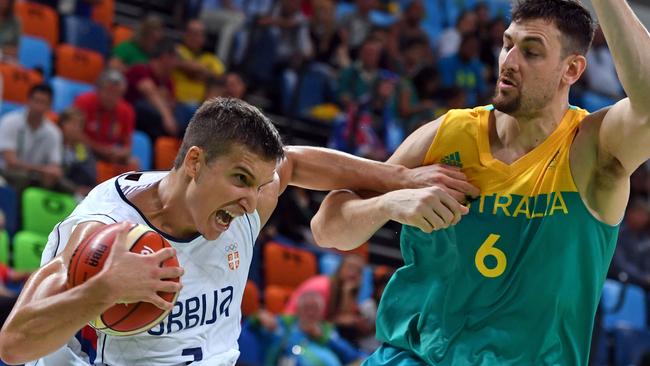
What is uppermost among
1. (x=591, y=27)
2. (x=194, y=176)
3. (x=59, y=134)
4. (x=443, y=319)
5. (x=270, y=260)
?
(x=591, y=27)

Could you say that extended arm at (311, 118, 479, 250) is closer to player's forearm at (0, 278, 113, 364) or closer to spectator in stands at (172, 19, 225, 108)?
player's forearm at (0, 278, 113, 364)

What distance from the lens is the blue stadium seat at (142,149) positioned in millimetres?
10881

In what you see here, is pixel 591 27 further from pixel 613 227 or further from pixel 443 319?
pixel 443 319

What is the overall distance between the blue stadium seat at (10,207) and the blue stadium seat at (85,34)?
11.1ft

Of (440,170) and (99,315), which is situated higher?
(440,170)

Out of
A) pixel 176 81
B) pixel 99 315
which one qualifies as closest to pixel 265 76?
pixel 176 81

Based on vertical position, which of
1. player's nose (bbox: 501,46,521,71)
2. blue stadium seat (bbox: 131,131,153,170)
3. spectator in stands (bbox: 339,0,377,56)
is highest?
player's nose (bbox: 501,46,521,71)

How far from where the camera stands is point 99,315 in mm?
3621

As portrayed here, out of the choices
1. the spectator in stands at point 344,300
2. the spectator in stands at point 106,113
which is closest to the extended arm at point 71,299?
the spectator in stands at point 344,300

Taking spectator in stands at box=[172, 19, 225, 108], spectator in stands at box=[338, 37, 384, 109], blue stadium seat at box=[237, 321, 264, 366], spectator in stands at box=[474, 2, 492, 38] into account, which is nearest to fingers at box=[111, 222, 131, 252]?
blue stadium seat at box=[237, 321, 264, 366]

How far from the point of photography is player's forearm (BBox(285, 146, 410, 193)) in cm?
459

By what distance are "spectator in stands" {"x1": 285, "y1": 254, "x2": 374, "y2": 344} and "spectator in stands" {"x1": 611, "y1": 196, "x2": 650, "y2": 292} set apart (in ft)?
13.6

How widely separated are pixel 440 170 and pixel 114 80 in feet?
21.9

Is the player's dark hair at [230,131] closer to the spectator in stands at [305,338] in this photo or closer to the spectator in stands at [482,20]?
the spectator in stands at [305,338]
